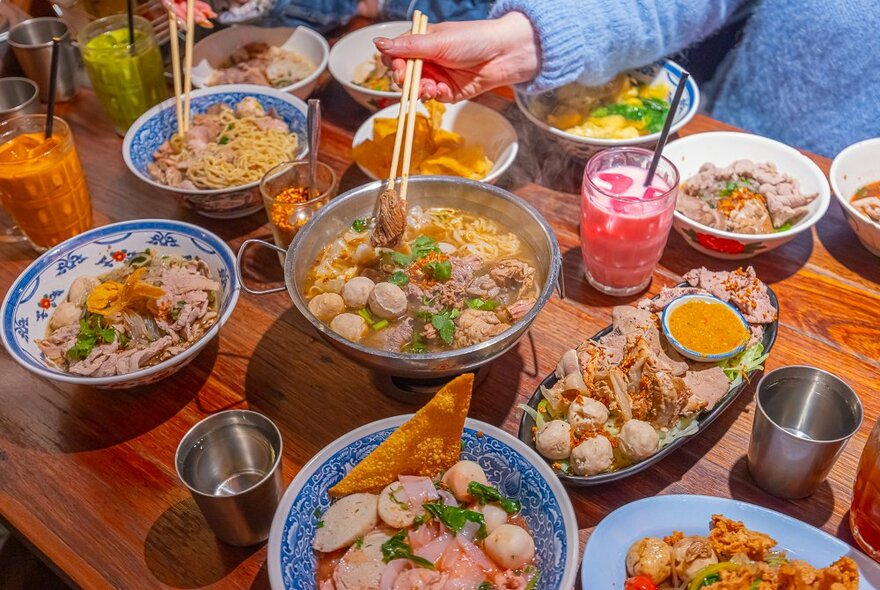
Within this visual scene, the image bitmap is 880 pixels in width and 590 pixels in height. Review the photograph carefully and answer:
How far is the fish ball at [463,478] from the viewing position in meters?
1.57

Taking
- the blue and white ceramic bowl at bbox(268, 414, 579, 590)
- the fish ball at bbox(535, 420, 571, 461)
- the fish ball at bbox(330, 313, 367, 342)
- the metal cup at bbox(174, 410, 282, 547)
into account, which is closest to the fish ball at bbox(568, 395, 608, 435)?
the fish ball at bbox(535, 420, 571, 461)

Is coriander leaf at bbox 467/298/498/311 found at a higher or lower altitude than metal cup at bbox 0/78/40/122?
higher

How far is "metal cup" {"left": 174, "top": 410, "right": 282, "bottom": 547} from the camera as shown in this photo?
1533 millimetres

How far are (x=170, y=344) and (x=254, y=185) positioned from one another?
2.14 feet

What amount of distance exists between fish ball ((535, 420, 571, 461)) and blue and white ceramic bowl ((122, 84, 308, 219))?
52.3 inches

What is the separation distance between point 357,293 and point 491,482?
0.61 meters

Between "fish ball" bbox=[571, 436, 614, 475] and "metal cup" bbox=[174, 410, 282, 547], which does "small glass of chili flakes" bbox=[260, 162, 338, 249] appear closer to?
"metal cup" bbox=[174, 410, 282, 547]

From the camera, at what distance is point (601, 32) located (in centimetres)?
250

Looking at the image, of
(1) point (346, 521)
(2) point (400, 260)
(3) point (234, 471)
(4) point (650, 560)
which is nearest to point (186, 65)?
(2) point (400, 260)

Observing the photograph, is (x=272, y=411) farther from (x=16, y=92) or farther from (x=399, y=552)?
(x=16, y=92)

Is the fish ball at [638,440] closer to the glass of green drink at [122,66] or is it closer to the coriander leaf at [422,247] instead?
the coriander leaf at [422,247]

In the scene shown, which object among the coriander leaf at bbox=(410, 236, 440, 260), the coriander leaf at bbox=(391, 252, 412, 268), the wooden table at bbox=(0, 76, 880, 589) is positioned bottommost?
the wooden table at bbox=(0, 76, 880, 589)

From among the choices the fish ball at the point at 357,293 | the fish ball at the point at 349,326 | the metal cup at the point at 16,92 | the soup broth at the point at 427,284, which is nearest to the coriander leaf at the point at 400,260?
the soup broth at the point at 427,284

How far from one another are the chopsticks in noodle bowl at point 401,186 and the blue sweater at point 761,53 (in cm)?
59
